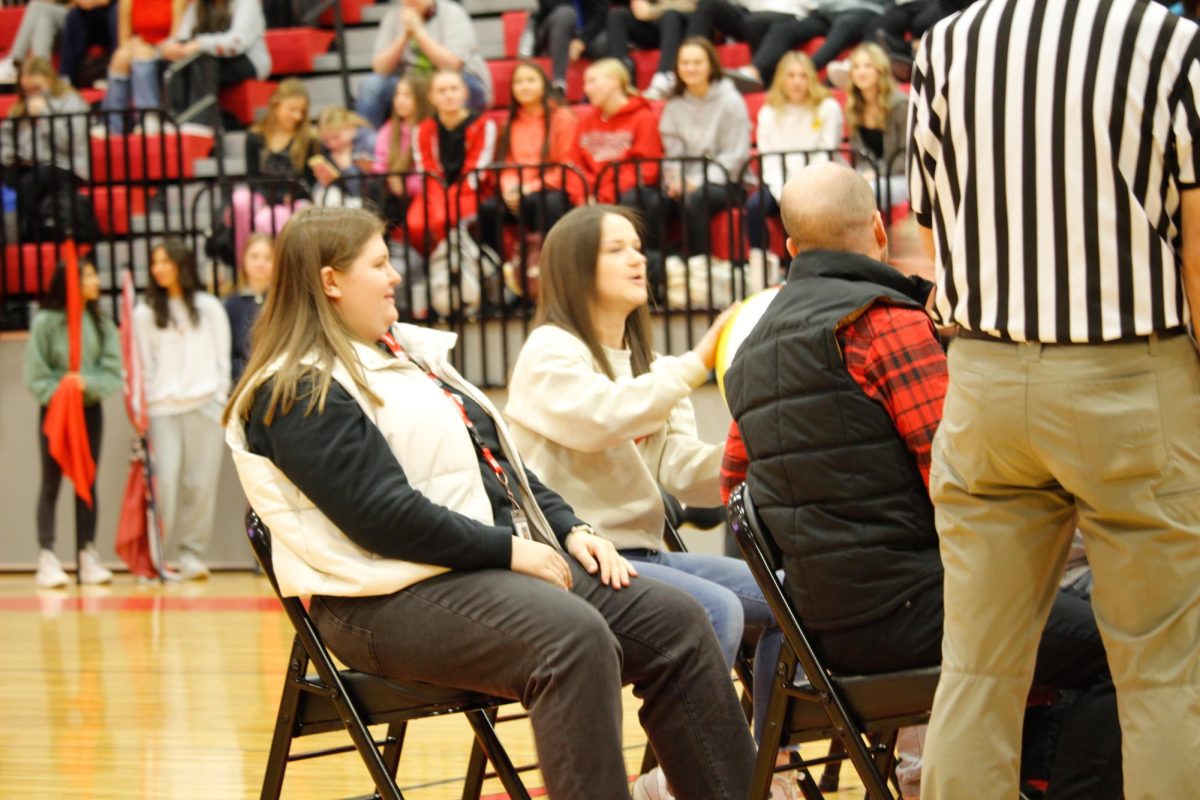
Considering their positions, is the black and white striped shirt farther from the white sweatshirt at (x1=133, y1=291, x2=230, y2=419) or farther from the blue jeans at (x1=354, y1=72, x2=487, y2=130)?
the blue jeans at (x1=354, y1=72, x2=487, y2=130)

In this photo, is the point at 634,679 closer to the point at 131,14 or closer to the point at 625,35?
the point at 625,35

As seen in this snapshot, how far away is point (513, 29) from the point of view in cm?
1062

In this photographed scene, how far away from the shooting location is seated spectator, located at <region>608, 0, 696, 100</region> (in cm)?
991

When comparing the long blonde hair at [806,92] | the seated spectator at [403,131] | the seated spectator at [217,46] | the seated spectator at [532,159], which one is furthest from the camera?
the seated spectator at [217,46]

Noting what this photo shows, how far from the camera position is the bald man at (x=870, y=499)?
254 centimetres

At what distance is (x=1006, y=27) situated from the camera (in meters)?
2.25

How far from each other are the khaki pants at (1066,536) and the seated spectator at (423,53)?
24.9ft

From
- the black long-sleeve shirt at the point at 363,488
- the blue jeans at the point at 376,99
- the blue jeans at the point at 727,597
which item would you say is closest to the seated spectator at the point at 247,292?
the blue jeans at the point at 376,99

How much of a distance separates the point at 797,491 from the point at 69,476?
19.8 feet

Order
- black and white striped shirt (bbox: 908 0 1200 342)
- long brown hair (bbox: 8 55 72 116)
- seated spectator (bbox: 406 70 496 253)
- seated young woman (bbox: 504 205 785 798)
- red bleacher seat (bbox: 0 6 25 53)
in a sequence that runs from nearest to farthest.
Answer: black and white striped shirt (bbox: 908 0 1200 342)
seated young woman (bbox: 504 205 785 798)
seated spectator (bbox: 406 70 496 253)
long brown hair (bbox: 8 55 72 116)
red bleacher seat (bbox: 0 6 25 53)

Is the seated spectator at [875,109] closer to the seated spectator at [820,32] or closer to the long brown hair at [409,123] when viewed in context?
the seated spectator at [820,32]

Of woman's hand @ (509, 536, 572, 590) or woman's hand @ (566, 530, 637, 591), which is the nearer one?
woman's hand @ (509, 536, 572, 590)

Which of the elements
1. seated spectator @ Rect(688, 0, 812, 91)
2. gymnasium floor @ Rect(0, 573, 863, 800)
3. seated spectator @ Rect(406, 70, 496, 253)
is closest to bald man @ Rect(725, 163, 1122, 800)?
gymnasium floor @ Rect(0, 573, 863, 800)

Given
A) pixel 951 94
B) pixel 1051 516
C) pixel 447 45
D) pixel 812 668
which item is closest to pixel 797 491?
pixel 812 668
